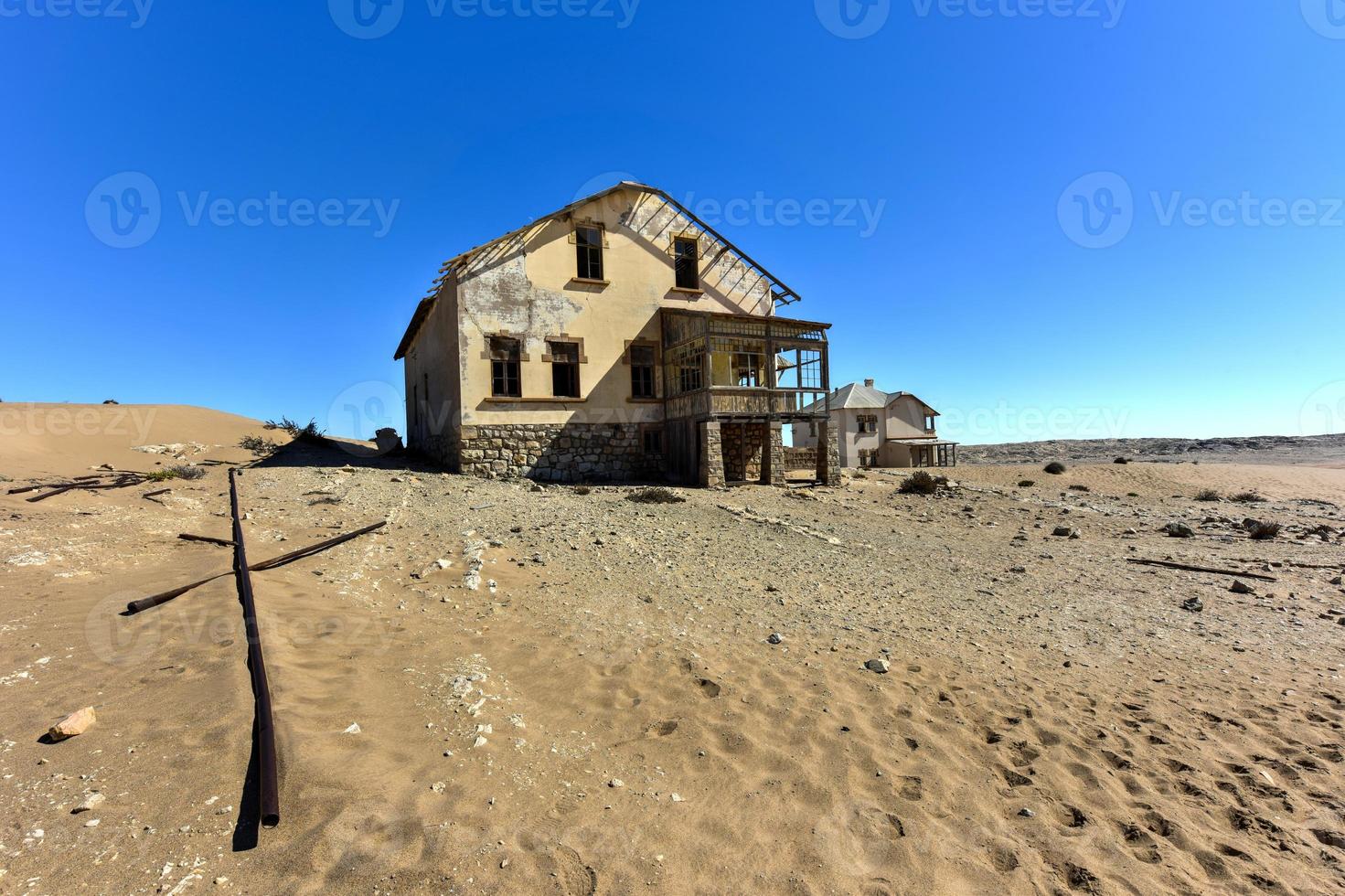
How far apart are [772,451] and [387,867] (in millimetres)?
17820

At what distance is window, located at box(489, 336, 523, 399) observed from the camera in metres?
18.0

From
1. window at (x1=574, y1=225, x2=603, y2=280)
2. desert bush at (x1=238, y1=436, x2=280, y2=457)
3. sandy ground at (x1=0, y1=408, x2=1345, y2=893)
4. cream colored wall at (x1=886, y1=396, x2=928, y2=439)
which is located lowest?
sandy ground at (x1=0, y1=408, x2=1345, y2=893)

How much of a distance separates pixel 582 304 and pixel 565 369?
2290 mm

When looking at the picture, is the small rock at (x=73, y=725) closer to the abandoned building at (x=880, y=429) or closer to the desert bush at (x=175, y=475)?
the desert bush at (x=175, y=475)

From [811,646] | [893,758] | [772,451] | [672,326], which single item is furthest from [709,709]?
[672,326]

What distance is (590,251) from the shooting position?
64.6 ft

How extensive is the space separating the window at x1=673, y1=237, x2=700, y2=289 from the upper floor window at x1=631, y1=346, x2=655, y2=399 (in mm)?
3184

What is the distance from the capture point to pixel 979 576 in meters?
9.18

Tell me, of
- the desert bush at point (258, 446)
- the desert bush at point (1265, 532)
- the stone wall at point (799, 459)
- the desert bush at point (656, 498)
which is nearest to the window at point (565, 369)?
the desert bush at point (656, 498)

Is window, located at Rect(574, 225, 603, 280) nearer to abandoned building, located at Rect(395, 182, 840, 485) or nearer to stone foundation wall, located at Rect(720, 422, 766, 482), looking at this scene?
abandoned building, located at Rect(395, 182, 840, 485)

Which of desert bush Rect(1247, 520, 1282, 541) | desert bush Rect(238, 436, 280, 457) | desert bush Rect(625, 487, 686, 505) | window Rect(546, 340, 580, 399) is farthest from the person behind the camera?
desert bush Rect(238, 436, 280, 457)

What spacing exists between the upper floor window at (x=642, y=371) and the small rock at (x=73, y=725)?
1712 cm

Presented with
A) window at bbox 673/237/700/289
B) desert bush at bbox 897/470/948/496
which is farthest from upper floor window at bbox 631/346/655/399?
desert bush at bbox 897/470/948/496

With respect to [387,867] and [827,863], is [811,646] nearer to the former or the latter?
[827,863]
